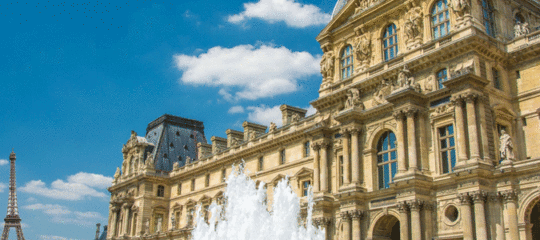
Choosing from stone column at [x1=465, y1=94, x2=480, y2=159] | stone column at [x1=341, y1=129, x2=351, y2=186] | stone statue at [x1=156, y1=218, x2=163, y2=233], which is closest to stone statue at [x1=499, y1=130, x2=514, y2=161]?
stone column at [x1=465, y1=94, x2=480, y2=159]

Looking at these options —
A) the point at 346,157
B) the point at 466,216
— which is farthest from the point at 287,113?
the point at 466,216

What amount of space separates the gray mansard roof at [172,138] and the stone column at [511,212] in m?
45.2

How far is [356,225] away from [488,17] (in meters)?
14.4

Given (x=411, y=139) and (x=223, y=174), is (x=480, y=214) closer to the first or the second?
(x=411, y=139)

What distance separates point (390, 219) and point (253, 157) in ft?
60.9

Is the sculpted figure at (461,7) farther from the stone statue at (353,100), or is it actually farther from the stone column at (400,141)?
the stone statue at (353,100)

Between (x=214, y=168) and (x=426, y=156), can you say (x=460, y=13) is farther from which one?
(x=214, y=168)

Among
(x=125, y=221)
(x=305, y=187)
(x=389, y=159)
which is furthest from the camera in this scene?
(x=125, y=221)

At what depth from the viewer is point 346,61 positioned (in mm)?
38281

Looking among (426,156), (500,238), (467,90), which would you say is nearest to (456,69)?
(467,90)

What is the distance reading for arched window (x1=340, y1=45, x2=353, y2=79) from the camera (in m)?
37.9

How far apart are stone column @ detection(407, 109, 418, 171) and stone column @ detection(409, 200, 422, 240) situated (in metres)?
1.92

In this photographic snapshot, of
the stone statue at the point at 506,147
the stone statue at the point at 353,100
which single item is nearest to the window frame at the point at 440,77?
Answer: the stone statue at the point at 506,147

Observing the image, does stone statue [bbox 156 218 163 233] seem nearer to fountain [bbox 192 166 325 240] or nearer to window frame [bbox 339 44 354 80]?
fountain [bbox 192 166 325 240]
